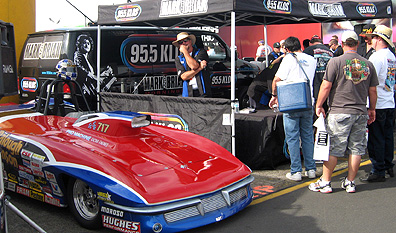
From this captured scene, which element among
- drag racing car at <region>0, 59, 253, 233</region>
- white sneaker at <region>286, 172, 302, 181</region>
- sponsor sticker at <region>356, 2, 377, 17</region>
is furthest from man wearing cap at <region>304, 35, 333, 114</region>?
drag racing car at <region>0, 59, 253, 233</region>

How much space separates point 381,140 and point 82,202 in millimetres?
3725

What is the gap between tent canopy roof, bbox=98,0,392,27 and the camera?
6.14 metres

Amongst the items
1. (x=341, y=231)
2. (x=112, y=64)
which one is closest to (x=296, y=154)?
(x=341, y=231)

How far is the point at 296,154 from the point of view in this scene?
569 cm

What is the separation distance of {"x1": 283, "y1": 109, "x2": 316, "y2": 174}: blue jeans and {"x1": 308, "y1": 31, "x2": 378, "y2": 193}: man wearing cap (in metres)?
0.57

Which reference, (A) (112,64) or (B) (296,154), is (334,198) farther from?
(A) (112,64)

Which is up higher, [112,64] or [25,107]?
[112,64]

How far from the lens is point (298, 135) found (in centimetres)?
571

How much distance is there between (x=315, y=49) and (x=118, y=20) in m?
3.70

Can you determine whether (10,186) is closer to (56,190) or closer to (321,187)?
(56,190)

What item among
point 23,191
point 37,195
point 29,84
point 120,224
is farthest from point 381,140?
point 29,84

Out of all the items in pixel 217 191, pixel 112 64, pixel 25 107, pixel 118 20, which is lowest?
pixel 217 191

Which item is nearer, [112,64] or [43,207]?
[43,207]

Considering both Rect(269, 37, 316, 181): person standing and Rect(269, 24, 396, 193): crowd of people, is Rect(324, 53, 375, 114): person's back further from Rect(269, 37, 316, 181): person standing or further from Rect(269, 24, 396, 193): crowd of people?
Rect(269, 37, 316, 181): person standing
